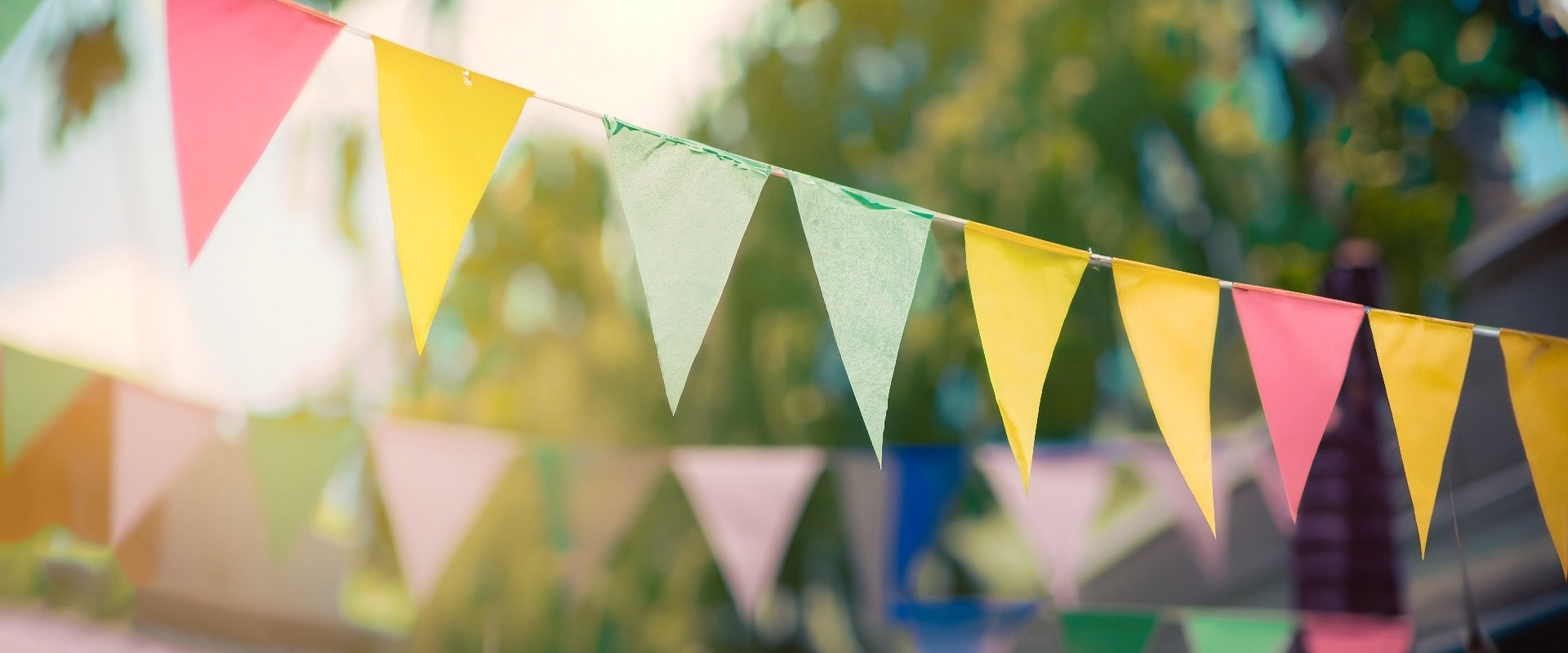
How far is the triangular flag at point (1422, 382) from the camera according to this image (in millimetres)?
1895

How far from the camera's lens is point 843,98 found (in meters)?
4.36

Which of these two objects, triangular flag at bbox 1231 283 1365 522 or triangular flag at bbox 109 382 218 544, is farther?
triangular flag at bbox 109 382 218 544

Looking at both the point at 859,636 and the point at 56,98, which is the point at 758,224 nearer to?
the point at 859,636

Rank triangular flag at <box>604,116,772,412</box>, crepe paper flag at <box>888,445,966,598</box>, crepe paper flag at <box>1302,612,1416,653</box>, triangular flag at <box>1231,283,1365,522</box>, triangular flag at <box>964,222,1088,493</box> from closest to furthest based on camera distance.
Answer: triangular flag at <box>604,116,772,412</box>
triangular flag at <box>964,222,1088,493</box>
triangular flag at <box>1231,283,1365,522</box>
crepe paper flag at <box>1302,612,1416,653</box>
crepe paper flag at <box>888,445,966,598</box>

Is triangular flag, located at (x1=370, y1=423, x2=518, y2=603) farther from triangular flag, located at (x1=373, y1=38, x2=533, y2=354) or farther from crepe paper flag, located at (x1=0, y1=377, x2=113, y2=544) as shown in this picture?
triangular flag, located at (x1=373, y1=38, x2=533, y2=354)

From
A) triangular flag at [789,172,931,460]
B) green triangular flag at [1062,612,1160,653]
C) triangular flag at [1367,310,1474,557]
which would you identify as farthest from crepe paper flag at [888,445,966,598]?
triangular flag at [789,172,931,460]

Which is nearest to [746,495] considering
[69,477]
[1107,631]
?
[1107,631]

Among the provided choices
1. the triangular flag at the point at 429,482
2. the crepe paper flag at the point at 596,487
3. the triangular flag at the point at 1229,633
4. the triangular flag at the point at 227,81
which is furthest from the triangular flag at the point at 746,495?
the triangular flag at the point at 227,81

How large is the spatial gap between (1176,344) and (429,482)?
2.38 meters

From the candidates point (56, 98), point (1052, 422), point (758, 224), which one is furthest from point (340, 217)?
point (1052, 422)

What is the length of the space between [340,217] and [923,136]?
255 cm

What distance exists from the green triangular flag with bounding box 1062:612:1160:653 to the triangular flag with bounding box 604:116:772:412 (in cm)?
244

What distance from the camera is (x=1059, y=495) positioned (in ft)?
11.3

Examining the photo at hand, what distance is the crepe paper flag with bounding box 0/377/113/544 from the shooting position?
11.2ft
